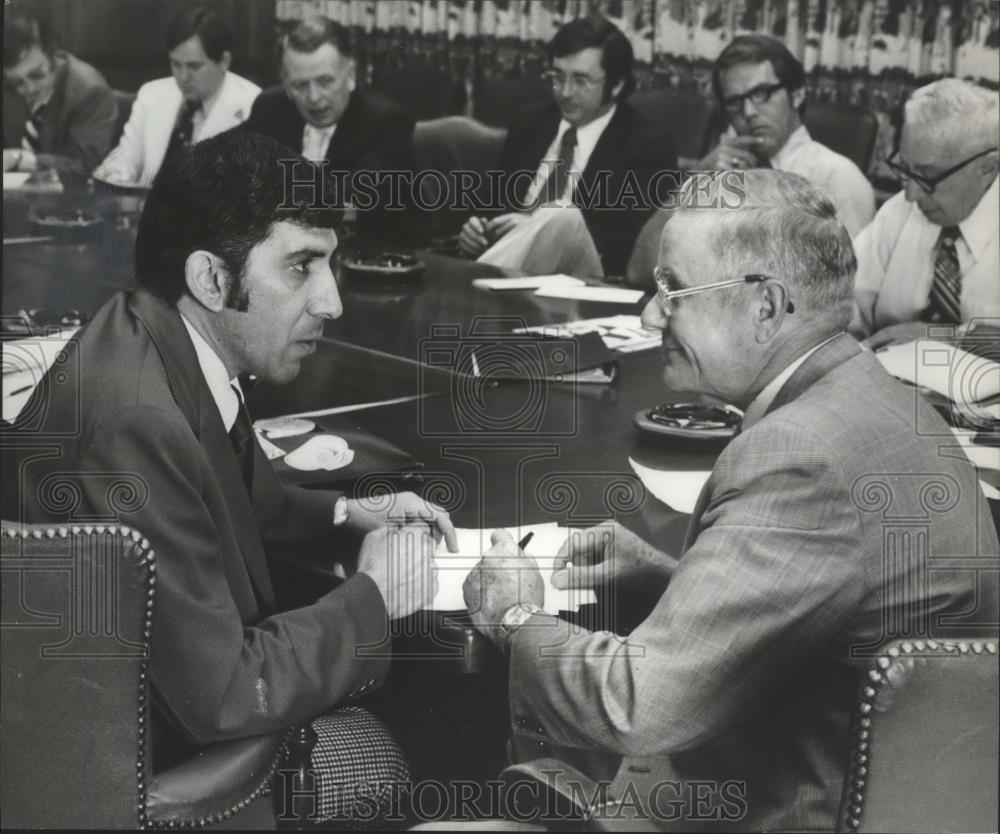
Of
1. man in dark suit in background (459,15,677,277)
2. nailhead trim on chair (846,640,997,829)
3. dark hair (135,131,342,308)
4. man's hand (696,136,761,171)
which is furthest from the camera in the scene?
man in dark suit in background (459,15,677,277)

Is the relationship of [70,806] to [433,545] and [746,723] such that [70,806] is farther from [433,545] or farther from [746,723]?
[746,723]

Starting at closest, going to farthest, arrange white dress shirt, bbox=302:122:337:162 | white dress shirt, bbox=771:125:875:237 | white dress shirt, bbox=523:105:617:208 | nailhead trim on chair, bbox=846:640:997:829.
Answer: nailhead trim on chair, bbox=846:640:997:829, white dress shirt, bbox=771:125:875:237, white dress shirt, bbox=523:105:617:208, white dress shirt, bbox=302:122:337:162

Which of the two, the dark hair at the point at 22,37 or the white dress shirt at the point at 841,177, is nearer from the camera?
the white dress shirt at the point at 841,177

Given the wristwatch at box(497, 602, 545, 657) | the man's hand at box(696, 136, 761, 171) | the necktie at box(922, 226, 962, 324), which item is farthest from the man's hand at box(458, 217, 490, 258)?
the wristwatch at box(497, 602, 545, 657)

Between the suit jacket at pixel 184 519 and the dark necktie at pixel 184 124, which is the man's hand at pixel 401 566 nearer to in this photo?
the suit jacket at pixel 184 519

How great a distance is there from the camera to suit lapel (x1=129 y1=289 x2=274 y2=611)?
1.81m

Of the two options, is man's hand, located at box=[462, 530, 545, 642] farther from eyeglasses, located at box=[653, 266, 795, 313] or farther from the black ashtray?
the black ashtray

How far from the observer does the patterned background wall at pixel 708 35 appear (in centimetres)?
306

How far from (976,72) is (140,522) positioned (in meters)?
2.38

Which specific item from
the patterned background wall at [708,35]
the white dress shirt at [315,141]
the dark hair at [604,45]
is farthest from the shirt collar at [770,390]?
the white dress shirt at [315,141]

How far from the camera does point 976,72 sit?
10.1ft

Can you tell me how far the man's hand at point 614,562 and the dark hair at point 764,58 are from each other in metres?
1.77

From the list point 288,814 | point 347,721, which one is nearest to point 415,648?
point 347,721

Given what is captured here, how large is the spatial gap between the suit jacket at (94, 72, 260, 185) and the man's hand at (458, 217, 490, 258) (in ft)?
2.68
